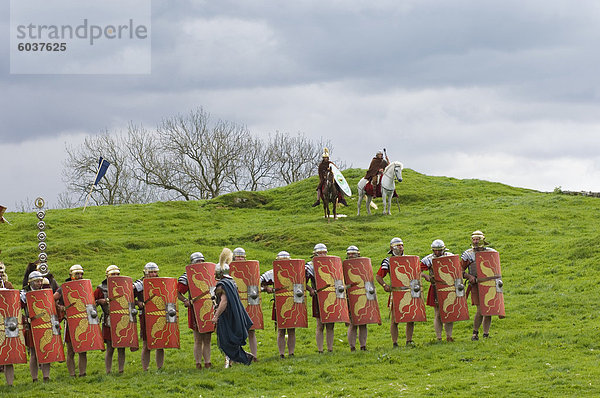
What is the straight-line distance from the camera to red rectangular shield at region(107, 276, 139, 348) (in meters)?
14.5

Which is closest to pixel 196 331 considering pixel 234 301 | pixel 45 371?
pixel 234 301

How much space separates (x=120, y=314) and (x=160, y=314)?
0.66 metres

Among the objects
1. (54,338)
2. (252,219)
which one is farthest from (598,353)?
(252,219)

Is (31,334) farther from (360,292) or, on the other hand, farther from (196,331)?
(360,292)

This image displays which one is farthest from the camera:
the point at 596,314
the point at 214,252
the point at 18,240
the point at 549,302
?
the point at 18,240

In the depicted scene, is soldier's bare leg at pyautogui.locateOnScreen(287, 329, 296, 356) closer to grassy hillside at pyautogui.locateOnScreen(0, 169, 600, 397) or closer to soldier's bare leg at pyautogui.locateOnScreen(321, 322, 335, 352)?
grassy hillside at pyautogui.locateOnScreen(0, 169, 600, 397)

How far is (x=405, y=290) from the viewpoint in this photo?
50.8 feet

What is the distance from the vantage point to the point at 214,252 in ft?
96.4

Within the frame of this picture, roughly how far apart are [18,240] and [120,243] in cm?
535

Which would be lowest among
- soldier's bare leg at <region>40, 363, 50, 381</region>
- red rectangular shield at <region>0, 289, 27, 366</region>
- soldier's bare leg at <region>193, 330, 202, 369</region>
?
soldier's bare leg at <region>40, 363, 50, 381</region>

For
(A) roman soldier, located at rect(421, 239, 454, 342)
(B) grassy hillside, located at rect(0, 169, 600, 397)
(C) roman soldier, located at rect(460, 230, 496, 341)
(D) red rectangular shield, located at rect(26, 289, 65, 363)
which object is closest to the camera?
(B) grassy hillside, located at rect(0, 169, 600, 397)

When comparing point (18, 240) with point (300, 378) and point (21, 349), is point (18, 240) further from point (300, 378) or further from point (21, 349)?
point (300, 378)

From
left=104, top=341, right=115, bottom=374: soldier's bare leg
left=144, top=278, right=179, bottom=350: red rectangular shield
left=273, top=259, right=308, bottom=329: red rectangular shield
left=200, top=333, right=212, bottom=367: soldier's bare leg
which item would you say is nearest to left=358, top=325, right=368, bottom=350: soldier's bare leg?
left=273, top=259, right=308, bottom=329: red rectangular shield

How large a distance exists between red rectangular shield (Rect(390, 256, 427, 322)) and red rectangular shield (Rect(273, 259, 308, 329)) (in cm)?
164
